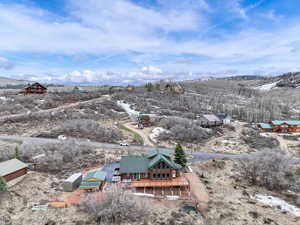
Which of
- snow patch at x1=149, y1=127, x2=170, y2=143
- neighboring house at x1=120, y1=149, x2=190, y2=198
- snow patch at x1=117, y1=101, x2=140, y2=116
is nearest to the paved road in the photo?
snow patch at x1=149, y1=127, x2=170, y2=143

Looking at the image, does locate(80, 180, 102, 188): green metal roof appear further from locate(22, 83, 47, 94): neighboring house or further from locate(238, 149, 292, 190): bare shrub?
locate(22, 83, 47, 94): neighboring house

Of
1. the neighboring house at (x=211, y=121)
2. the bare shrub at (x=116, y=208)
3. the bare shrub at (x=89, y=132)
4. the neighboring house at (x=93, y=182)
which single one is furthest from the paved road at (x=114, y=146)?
the neighboring house at (x=211, y=121)

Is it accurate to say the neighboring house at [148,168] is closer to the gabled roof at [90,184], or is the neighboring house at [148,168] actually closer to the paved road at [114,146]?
the gabled roof at [90,184]

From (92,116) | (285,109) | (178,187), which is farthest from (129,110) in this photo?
(285,109)

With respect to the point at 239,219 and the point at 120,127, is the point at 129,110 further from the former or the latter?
the point at 239,219

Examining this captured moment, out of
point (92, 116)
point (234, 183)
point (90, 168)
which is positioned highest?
point (92, 116)

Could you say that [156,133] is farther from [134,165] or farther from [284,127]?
[284,127]

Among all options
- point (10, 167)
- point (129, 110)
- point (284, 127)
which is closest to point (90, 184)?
point (10, 167)
